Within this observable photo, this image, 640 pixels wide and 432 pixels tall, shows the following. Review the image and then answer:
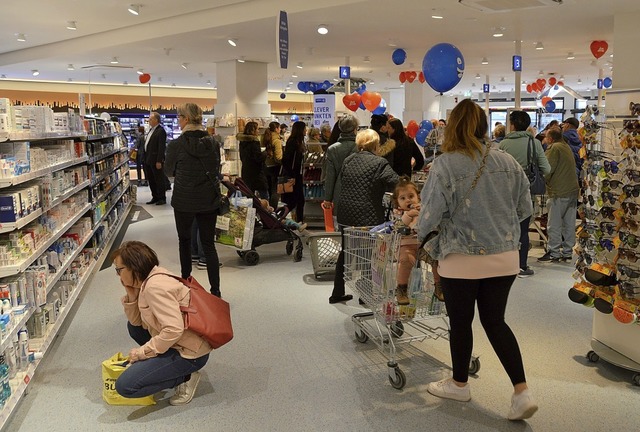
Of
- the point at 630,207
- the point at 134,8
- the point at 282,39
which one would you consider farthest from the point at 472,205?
the point at 134,8

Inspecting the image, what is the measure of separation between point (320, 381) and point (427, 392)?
0.67m

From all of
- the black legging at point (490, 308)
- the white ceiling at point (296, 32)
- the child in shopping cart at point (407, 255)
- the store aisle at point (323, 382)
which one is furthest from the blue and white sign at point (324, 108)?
the black legging at point (490, 308)

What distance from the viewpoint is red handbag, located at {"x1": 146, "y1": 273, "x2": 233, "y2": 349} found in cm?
323

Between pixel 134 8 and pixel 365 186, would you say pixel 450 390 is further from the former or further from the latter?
pixel 134 8

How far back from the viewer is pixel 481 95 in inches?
1152

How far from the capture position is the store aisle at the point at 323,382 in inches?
127

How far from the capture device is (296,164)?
8.80 metres

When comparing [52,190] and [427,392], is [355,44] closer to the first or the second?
[52,190]

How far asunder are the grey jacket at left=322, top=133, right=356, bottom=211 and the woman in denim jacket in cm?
232

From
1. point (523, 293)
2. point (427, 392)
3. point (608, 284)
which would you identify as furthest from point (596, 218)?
point (523, 293)

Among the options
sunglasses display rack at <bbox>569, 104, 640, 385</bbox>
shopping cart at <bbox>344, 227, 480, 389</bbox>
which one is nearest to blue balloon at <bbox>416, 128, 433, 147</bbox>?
sunglasses display rack at <bbox>569, 104, 640, 385</bbox>

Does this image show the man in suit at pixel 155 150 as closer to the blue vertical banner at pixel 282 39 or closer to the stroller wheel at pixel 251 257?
the blue vertical banner at pixel 282 39

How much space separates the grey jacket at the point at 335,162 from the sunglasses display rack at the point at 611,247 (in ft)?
7.14

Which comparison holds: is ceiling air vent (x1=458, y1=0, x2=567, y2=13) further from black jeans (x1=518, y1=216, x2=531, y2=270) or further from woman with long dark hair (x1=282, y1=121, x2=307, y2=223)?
woman with long dark hair (x1=282, y1=121, x2=307, y2=223)
